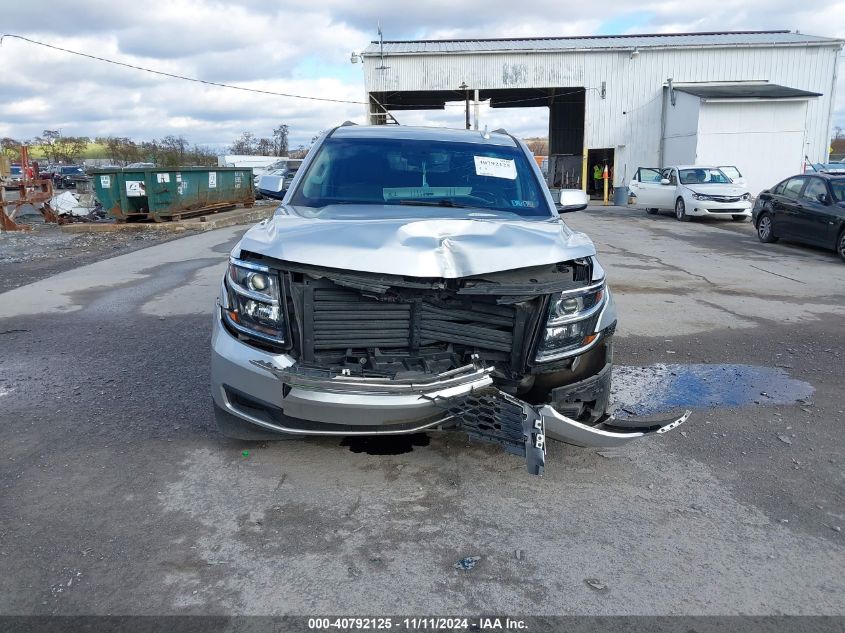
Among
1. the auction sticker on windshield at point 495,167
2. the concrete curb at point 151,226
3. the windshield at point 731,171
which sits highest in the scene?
the auction sticker on windshield at point 495,167

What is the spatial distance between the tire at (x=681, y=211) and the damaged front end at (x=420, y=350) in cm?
1893

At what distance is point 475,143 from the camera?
527cm

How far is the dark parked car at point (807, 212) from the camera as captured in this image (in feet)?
41.1

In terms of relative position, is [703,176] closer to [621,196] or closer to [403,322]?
[621,196]

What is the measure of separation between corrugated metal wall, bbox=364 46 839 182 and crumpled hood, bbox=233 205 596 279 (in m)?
31.3

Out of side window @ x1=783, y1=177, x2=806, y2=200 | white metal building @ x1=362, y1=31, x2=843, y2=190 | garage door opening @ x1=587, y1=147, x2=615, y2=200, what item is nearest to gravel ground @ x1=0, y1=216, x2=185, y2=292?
side window @ x1=783, y1=177, x2=806, y2=200

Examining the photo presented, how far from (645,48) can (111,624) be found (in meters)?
35.3

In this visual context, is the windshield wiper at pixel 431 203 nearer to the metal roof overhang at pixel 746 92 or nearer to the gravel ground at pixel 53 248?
the gravel ground at pixel 53 248

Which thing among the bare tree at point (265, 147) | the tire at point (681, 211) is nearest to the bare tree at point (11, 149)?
the bare tree at point (265, 147)

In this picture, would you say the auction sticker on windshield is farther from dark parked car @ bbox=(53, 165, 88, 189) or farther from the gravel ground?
dark parked car @ bbox=(53, 165, 88, 189)

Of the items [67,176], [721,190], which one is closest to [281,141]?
[67,176]

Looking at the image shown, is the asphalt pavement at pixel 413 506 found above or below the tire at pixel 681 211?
below

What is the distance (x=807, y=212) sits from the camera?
43.6 feet

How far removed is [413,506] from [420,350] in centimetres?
78
